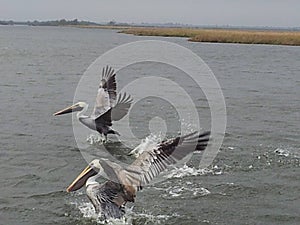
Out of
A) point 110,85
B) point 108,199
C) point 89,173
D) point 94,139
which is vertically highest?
point 110,85

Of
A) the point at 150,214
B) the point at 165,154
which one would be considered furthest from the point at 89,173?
the point at 165,154

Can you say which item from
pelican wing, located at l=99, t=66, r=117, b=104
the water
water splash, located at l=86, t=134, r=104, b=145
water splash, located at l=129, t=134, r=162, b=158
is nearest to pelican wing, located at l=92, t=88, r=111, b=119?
pelican wing, located at l=99, t=66, r=117, b=104

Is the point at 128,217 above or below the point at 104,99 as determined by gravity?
below

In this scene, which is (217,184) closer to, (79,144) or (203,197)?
(203,197)

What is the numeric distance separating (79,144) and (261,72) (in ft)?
66.2

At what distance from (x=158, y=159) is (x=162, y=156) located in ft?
0.26

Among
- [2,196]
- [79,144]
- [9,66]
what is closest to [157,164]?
[2,196]

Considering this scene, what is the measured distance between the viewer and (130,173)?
26.1 ft

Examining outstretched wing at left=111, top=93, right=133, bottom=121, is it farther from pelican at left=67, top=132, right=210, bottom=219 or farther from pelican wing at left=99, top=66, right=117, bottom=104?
pelican at left=67, top=132, right=210, bottom=219

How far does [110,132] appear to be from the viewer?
13758 mm

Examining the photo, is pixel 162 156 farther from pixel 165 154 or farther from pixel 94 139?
pixel 94 139

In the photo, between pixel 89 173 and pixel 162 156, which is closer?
pixel 162 156

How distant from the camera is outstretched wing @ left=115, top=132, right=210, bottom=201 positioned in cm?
746

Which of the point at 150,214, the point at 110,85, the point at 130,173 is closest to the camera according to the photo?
the point at 130,173
